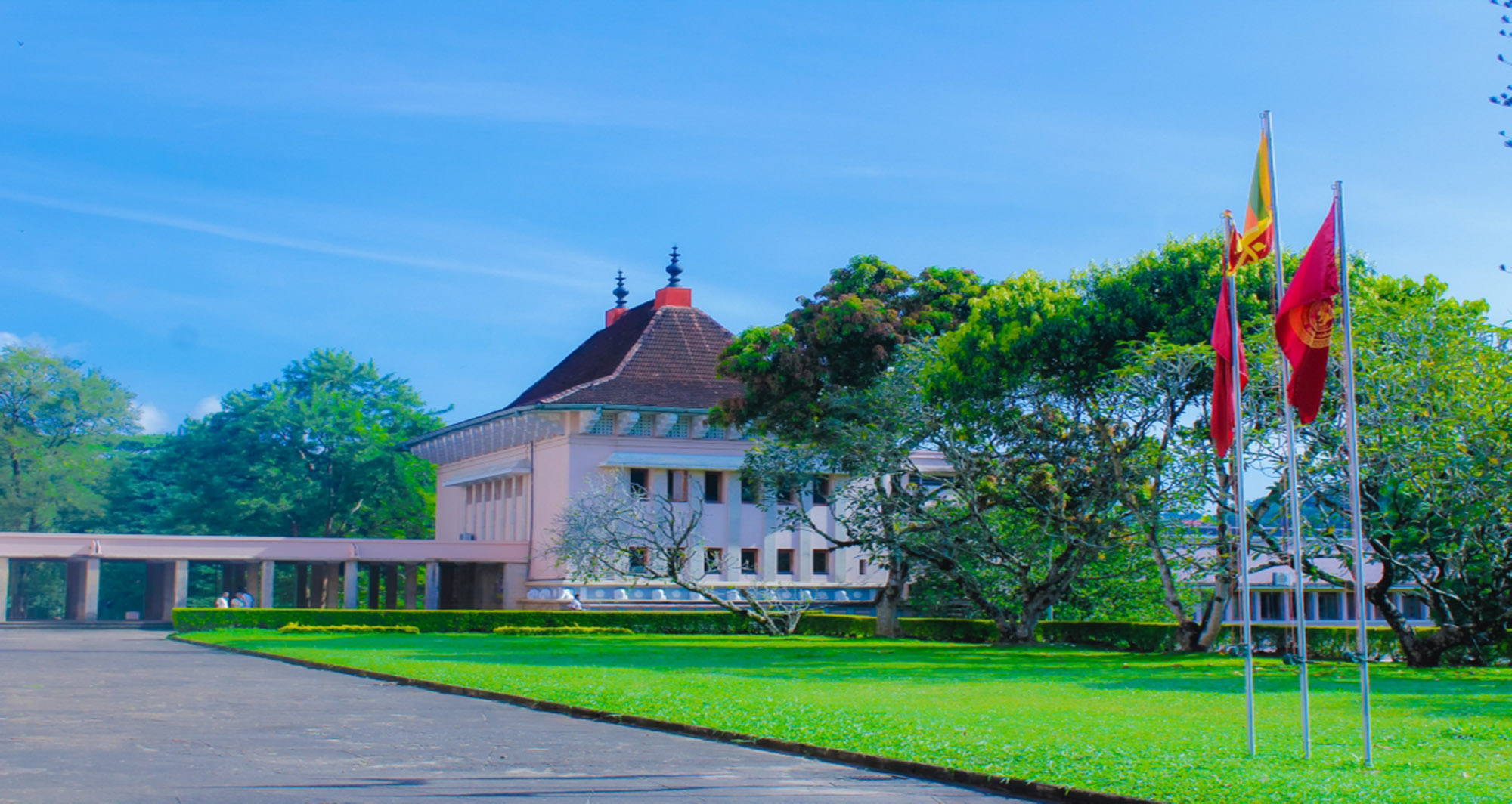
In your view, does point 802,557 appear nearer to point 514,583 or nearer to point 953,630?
point 514,583

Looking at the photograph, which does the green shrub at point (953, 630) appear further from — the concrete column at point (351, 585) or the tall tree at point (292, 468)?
the tall tree at point (292, 468)

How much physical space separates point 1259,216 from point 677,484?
149ft

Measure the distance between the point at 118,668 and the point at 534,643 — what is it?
42.1ft

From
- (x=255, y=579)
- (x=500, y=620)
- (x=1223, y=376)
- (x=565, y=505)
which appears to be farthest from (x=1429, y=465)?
(x=255, y=579)

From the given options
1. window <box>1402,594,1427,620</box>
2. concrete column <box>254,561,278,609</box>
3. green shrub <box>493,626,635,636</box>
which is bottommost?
green shrub <box>493,626,635,636</box>

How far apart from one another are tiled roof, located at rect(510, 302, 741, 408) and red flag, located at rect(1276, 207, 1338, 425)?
44457mm

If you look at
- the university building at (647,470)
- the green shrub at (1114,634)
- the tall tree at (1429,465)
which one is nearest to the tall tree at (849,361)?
the green shrub at (1114,634)

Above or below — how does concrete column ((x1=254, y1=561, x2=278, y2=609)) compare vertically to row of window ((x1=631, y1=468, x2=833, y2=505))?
below

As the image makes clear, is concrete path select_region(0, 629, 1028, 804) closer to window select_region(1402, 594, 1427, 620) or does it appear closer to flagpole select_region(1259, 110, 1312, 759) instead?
flagpole select_region(1259, 110, 1312, 759)

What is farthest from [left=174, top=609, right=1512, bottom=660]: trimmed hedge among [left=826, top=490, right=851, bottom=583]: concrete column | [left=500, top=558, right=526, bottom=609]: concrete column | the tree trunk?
[left=826, top=490, right=851, bottom=583]: concrete column

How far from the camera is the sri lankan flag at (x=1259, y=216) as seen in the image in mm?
12211

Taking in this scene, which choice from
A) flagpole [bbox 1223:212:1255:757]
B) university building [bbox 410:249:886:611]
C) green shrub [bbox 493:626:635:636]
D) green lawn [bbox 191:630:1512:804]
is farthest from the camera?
university building [bbox 410:249:886:611]

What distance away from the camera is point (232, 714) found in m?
15.4

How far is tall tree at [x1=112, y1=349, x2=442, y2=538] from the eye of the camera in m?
68.0
